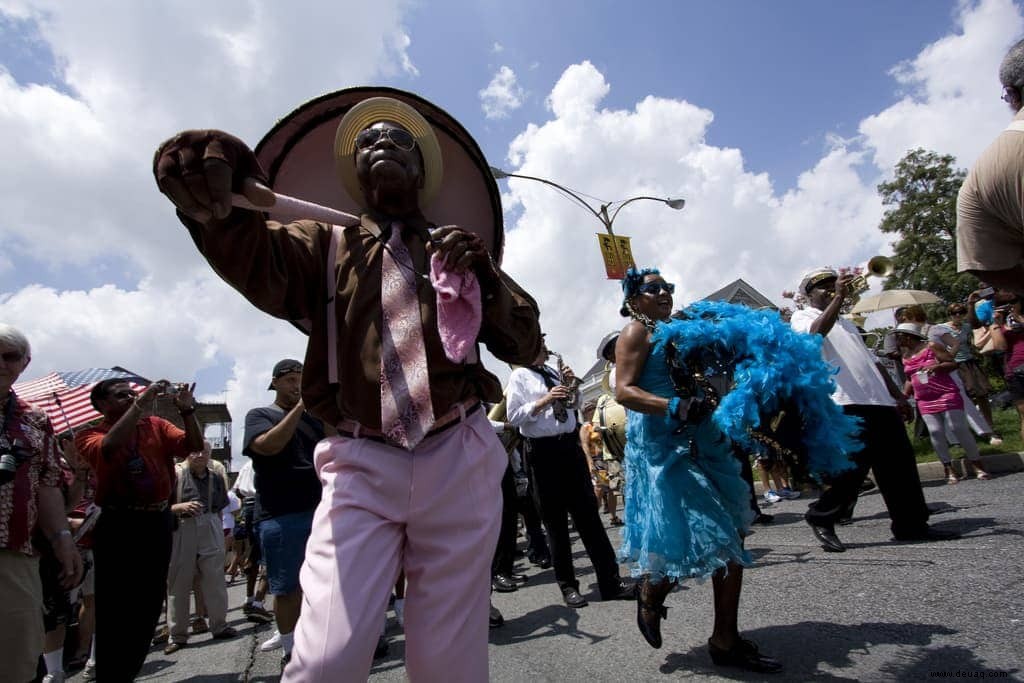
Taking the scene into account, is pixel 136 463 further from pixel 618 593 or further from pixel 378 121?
pixel 618 593

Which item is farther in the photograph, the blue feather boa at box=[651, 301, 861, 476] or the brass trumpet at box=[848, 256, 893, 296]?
the brass trumpet at box=[848, 256, 893, 296]

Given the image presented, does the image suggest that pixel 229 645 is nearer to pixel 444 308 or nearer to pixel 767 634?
pixel 767 634

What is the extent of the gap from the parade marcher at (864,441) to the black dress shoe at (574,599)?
1.92 m

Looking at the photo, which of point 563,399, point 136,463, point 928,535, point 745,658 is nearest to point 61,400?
point 136,463

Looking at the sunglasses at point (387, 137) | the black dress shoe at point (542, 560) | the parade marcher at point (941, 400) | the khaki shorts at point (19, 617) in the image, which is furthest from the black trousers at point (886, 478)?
the khaki shorts at point (19, 617)

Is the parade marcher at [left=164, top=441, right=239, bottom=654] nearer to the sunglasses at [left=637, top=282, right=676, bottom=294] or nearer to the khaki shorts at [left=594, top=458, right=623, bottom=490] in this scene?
the sunglasses at [left=637, top=282, right=676, bottom=294]

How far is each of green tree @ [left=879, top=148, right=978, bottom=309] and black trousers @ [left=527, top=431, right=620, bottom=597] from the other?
3273cm

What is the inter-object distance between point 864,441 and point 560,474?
2407 mm

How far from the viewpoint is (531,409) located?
5.14 m

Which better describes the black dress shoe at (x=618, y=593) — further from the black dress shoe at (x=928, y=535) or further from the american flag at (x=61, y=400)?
the american flag at (x=61, y=400)

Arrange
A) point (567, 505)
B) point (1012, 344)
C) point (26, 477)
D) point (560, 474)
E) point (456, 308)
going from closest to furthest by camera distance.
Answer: point (456, 308)
point (26, 477)
point (567, 505)
point (560, 474)
point (1012, 344)

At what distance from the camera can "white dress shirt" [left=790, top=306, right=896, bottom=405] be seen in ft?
15.8

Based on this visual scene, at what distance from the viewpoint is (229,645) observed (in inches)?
234

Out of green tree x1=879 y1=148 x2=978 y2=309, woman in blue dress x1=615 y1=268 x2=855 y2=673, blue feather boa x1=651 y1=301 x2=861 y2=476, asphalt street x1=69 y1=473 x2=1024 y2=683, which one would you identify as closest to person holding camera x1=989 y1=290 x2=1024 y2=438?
asphalt street x1=69 y1=473 x2=1024 y2=683
